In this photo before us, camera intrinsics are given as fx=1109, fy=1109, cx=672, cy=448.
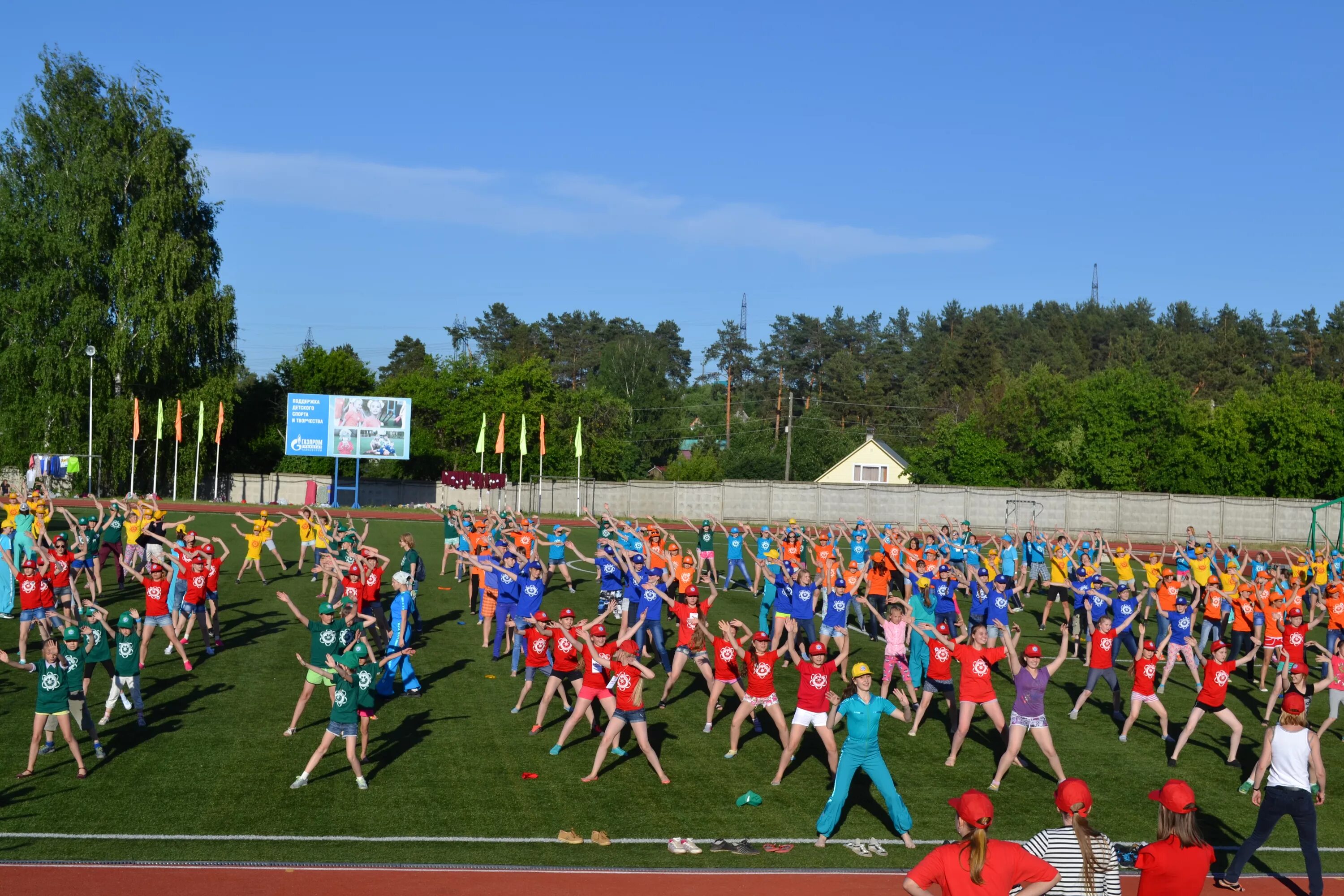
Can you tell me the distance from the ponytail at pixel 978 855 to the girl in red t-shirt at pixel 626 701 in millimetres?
6676

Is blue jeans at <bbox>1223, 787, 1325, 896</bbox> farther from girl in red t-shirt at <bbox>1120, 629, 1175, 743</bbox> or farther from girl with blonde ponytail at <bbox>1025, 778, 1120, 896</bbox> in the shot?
girl in red t-shirt at <bbox>1120, 629, 1175, 743</bbox>

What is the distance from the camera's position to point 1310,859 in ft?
31.1

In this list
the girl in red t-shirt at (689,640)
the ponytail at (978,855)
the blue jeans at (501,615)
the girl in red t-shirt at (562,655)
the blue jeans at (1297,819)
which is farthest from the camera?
the blue jeans at (501,615)

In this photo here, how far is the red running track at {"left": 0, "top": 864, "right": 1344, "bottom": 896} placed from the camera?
31.0 feet

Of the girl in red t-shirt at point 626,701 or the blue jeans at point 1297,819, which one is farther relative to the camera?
the girl in red t-shirt at point 626,701

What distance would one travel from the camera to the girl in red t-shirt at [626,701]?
12.3 m

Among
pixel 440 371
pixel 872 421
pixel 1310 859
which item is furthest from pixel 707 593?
pixel 872 421

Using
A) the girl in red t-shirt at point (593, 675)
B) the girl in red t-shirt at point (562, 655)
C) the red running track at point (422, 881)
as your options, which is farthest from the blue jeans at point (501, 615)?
the red running track at point (422, 881)

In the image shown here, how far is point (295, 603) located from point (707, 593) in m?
9.57

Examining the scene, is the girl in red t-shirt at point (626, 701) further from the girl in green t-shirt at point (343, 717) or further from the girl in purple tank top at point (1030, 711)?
the girl in purple tank top at point (1030, 711)

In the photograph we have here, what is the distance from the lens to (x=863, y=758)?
1062 cm

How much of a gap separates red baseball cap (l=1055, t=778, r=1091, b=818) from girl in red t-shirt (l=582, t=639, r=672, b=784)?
6504mm

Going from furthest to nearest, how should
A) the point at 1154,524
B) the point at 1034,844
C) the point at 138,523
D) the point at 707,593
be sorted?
1. the point at 1154,524
2. the point at 707,593
3. the point at 138,523
4. the point at 1034,844

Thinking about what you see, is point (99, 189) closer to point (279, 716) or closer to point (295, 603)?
point (295, 603)
